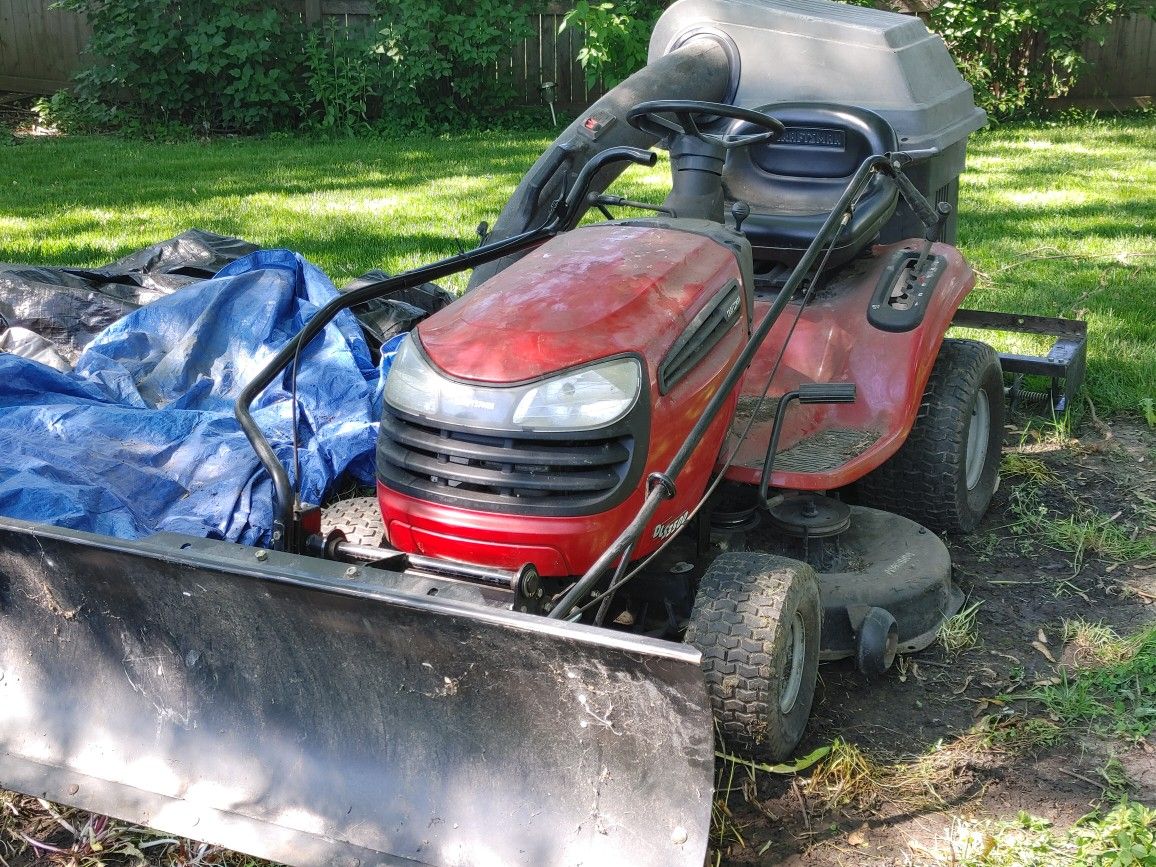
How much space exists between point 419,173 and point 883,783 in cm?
686

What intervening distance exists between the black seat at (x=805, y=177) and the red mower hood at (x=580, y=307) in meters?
0.54

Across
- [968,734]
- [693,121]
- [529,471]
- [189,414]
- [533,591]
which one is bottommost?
[968,734]

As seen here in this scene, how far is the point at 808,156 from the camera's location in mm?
3535

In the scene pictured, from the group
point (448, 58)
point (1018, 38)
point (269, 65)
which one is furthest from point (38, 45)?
point (1018, 38)

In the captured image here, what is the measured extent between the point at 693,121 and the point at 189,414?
5.55 ft

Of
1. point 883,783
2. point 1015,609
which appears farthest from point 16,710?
point 1015,609

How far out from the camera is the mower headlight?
7.44 feet

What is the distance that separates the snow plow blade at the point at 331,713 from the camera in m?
1.98

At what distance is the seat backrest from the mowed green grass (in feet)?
5.21

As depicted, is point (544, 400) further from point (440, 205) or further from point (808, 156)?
point (440, 205)

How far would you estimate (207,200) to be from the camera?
7.54 m

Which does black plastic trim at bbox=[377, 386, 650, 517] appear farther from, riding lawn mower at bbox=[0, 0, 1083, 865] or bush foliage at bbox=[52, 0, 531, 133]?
bush foliage at bbox=[52, 0, 531, 133]

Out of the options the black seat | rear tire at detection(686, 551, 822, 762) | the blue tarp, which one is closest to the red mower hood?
rear tire at detection(686, 551, 822, 762)

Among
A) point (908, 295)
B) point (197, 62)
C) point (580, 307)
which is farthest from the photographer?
point (197, 62)
